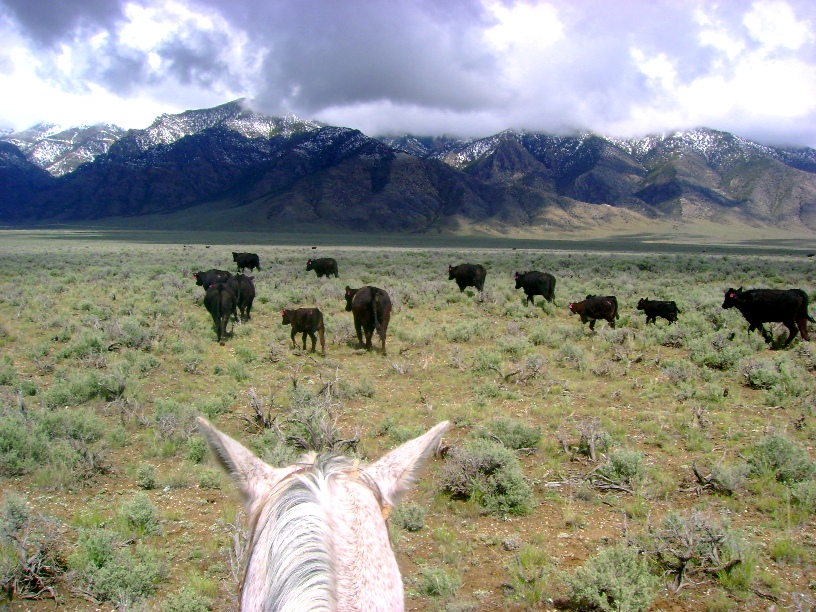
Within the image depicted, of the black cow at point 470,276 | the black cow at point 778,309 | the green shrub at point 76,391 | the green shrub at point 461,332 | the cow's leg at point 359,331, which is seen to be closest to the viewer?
the green shrub at point 76,391

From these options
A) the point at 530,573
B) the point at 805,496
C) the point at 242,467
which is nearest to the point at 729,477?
the point at 805,496

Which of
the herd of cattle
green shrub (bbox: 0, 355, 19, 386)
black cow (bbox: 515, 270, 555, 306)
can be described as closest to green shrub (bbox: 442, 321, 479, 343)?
the herd of cattle

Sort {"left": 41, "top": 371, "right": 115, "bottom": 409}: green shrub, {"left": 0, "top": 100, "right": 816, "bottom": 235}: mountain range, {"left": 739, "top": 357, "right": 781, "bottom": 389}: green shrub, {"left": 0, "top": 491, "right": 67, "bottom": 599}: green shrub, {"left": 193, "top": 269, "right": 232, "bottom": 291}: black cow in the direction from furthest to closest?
{"left": 0, "top": 100, "right": 816, "bottom": 235}: mountain range
{"left": 193, "top": 269, "right": 232, "bottom": 291}: black cow
{"left": 739, "top": 357, "right": 781, "bottom": 389}: green shrub
{"left": 41, "top": 371, "right": 115, "bottom": 409}: green shrub
{"left": 0, "top": 491, "right": 67, "bottom": 599}: green shrub

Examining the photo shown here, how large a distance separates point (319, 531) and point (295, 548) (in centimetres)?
9

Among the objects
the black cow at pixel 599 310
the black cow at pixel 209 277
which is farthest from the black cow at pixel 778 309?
the black cow at pixel 209 277

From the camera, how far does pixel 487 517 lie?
542 centimetres

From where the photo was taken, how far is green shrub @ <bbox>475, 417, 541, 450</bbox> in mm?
6918

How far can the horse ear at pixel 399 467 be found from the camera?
202 cm

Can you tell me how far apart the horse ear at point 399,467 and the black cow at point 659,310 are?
14026 mm

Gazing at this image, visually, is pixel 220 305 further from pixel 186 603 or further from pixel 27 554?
pixel 186 603

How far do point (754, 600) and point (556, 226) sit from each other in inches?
4684

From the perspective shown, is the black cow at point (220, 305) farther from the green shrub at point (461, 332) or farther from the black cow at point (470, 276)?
the black cow at point (470, 276)

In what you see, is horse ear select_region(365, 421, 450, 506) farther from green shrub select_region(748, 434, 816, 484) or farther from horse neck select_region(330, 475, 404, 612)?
green shrub select_region(748, 434, 816, 484)

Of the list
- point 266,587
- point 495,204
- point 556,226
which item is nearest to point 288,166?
point 495,204
